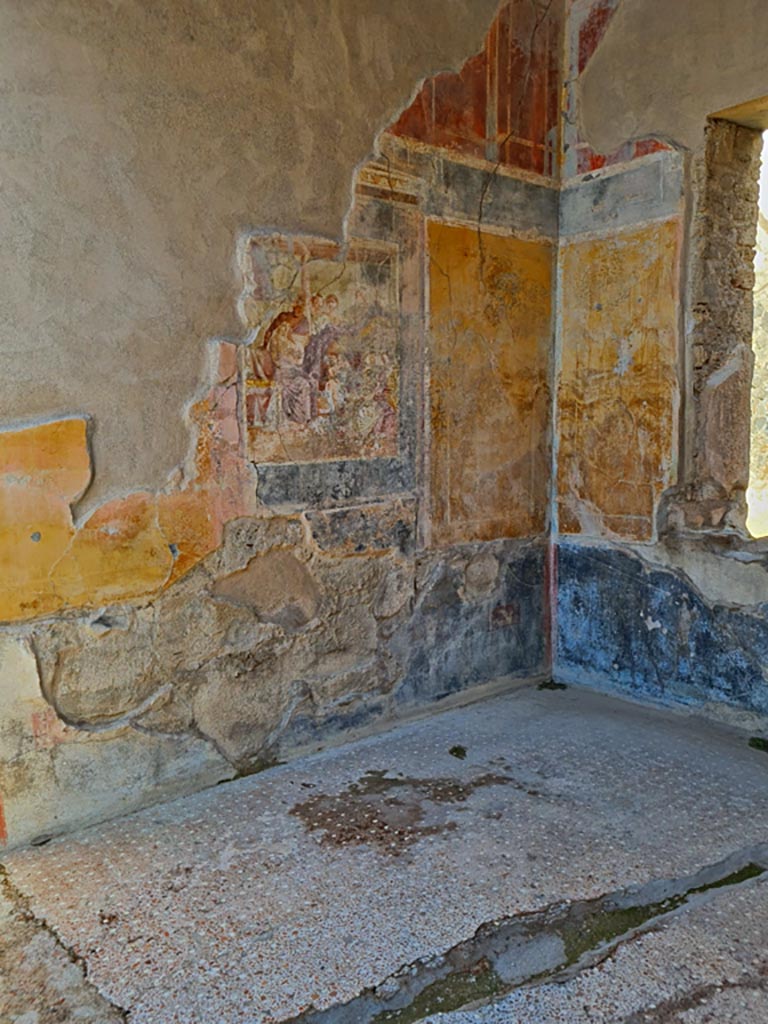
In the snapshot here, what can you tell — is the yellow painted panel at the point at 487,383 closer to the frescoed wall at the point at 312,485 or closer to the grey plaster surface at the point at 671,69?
the frescoed wall at the point at 312,485

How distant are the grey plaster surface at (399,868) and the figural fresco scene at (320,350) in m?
1.15

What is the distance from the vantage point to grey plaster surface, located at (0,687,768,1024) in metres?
1.76

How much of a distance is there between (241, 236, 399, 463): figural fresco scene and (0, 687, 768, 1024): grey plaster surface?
1152mm

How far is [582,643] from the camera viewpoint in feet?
12.0

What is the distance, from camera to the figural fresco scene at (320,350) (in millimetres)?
2684

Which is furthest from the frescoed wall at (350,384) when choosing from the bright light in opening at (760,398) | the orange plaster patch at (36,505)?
the bright light in opening at (760,398)

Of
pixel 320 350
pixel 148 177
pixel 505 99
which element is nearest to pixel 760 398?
pixel 505 99

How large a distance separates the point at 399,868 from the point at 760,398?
16.3 ft

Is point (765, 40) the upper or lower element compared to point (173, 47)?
upper

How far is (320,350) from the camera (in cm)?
285

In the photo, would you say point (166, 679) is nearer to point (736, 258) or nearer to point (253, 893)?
point (253, 893)

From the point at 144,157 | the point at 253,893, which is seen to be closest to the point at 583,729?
the point at 253,893

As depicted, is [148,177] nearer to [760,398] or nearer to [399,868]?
[399,868]

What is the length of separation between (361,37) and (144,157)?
99 cm
